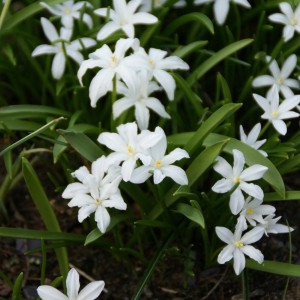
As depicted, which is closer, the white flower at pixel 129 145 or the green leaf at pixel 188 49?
the white flower at pixel 129 145

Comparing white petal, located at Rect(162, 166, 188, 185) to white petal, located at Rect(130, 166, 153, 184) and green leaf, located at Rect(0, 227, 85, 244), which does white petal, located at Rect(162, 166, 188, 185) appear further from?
green leaf, located at Rect(0, 227, 85, 244)

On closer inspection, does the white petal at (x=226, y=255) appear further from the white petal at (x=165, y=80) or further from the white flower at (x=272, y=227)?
the white petal at (x=165, y=80)

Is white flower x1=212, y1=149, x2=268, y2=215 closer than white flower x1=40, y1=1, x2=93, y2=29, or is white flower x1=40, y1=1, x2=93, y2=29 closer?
white flower x1=212, y1=149, x2=268, y2=215

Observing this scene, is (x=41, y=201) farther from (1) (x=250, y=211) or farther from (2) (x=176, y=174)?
(1) (x=250, y=211)

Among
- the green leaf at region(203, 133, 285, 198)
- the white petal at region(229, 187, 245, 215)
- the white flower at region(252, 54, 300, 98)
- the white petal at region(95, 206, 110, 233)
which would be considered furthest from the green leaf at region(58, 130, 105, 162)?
the white flower at region(252, 54, 300, 98)

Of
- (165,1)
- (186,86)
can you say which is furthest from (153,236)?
(165,1)

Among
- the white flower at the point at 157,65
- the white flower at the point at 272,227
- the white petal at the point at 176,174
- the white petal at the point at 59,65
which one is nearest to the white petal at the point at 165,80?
the white flower at the point at 157,65

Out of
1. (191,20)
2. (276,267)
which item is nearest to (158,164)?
(276,267)

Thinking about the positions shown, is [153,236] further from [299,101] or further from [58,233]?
[299,101]
